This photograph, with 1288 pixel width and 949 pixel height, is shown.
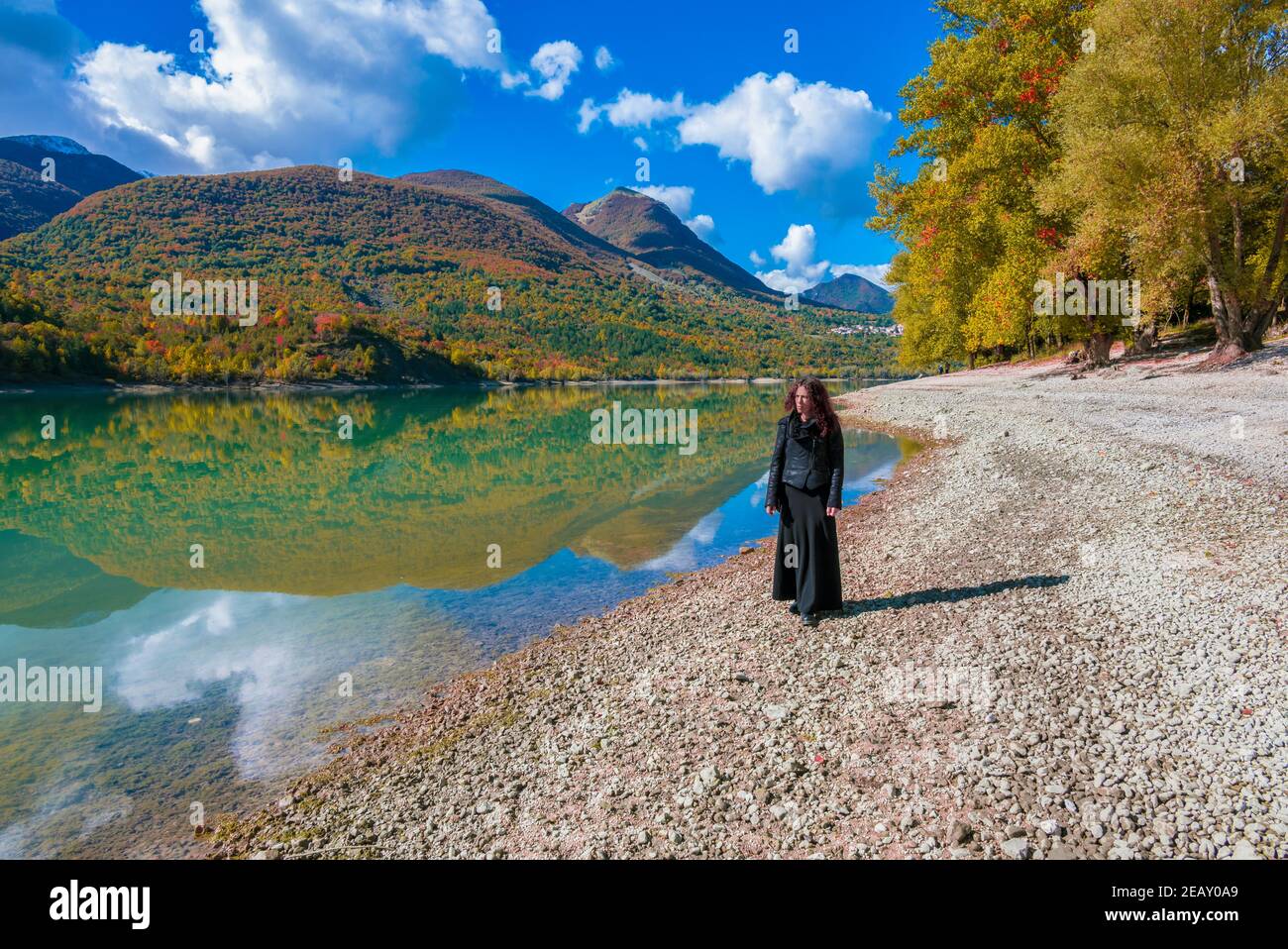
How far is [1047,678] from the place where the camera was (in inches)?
220

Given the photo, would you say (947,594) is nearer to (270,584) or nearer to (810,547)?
(810,547)

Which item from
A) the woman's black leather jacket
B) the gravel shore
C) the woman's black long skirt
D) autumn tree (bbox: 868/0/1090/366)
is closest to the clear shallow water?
the gravel shore

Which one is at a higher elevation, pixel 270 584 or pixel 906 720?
pixel 906 720

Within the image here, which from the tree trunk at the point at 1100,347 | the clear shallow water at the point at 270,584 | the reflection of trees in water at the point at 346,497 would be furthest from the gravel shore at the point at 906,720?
the tree trunk at the point at 1100,347

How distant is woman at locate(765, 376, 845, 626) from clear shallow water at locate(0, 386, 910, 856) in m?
4.59

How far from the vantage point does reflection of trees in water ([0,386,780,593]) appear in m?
15.3

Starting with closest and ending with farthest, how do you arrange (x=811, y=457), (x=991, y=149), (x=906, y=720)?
(x=906, y=720)
(x=811, y=457)
(x=991, y=149)

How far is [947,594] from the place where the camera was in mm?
8211

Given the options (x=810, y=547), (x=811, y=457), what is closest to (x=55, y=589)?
(x=810, y=547)

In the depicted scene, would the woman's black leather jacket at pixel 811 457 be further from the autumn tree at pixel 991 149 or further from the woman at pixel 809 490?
the autumn tree at pixel 991 149

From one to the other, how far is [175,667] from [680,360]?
185087mm

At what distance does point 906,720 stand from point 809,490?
291 cm

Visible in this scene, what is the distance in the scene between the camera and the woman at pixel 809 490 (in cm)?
746
